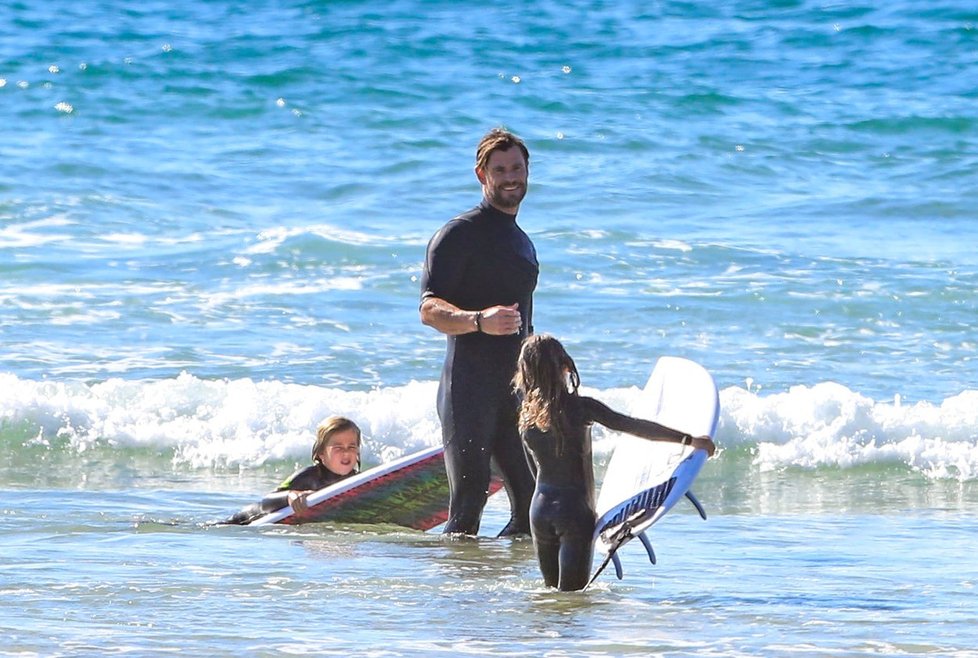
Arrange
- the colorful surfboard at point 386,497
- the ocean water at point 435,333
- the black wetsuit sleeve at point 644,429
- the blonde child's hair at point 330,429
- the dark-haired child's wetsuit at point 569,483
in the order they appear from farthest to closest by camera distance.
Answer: the blonde child's hair at point 330,429, the colorful surfboard at point 386,497, the ocean water at point 435,333, the dark-haired child's wetsuit at point 569,483, the black wetsuit sleeve at point 644,429

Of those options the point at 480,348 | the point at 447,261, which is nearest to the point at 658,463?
the point at 480,348

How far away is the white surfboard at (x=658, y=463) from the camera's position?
16.4 ft

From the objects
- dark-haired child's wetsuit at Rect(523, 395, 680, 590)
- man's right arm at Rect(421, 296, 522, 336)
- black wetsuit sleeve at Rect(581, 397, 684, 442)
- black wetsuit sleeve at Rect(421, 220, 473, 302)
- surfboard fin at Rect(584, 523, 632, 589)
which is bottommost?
surfboard fin at Rect(584, 523, 632, 589)

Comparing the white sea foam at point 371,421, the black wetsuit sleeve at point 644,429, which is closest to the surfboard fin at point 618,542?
the black wetsuit sleeve at point 644,429

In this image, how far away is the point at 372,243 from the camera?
45.9 feet

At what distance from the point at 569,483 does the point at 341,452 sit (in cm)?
221

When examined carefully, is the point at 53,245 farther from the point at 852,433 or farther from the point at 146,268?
the point at 852,433

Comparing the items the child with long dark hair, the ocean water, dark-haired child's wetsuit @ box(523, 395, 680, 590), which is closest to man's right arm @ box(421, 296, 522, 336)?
the child with long dark hair

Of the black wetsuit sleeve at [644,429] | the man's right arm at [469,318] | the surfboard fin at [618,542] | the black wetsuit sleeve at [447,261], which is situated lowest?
the surfboard fin at [618,542]

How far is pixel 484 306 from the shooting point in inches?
222

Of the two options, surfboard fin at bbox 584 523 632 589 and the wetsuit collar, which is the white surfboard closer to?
surfboard fin at bbox 584 523 632 589

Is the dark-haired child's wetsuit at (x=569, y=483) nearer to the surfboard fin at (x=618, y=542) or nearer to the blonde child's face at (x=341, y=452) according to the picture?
the surfboard fin at (x=618, y=542)

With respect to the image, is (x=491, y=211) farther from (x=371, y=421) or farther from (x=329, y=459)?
(x=371, y=421)

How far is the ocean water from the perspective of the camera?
17.3 feet
